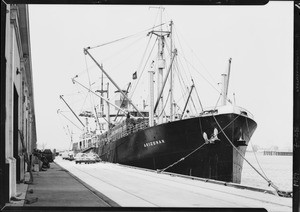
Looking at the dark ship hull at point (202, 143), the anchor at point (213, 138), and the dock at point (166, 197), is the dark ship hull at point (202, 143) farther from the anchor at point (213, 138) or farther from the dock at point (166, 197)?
the dock at point (166, 197)

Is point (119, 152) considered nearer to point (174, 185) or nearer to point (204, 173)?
point (204, 173)

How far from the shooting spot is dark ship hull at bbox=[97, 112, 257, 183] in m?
26.5

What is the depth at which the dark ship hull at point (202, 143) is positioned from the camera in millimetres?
26500

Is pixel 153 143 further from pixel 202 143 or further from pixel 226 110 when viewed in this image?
pixel 226 110

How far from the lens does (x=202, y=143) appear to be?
27.1 m

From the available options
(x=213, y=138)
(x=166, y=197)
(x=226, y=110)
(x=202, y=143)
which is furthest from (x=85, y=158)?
(x=166, y=197)

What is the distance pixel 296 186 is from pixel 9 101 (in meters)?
7.07

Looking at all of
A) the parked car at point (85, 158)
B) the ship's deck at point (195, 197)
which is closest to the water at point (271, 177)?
the ship's deck at point (195, 197)

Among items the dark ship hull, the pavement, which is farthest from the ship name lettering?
the pavement

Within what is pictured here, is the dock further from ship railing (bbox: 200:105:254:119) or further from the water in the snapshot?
ship railing (bbox: 200:105:254:119)

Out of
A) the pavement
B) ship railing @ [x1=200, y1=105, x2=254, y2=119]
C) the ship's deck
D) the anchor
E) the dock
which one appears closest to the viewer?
the pavement

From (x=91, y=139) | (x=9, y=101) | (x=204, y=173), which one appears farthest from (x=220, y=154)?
(x=91, y=139)

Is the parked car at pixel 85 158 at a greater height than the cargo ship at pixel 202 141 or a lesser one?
lesser

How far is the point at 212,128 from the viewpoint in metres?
26.8
